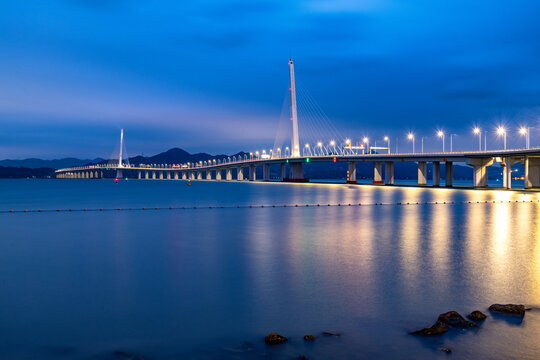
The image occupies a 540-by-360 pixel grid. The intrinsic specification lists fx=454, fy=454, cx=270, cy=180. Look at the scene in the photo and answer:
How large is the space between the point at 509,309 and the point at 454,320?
1623mm

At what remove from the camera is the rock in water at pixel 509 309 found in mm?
10266

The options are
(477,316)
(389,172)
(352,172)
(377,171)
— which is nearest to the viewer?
(477,316)

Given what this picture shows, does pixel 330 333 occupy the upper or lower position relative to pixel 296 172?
lower

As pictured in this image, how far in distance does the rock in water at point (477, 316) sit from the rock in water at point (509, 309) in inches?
25.0

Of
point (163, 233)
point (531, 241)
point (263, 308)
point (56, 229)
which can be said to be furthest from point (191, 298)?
point (56, 229)

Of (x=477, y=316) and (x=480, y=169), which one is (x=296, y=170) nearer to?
(x=480, y=169)

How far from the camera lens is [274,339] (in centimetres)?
896

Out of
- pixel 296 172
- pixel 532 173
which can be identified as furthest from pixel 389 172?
pixel 532 173

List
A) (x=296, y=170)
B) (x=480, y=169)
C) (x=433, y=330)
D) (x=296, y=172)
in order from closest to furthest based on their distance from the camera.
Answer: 1. (x=433, y=330)
2. (x=480, y=169)
3. (x=296, y=170)
4. (x=296, y=172)

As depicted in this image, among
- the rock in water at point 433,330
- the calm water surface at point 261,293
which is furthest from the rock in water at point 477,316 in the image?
the rock in water at point 433,330

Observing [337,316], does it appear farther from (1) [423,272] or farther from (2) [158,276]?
(2) [158,276]

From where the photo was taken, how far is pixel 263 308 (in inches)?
443

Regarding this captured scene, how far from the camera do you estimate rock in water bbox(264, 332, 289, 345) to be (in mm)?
8933

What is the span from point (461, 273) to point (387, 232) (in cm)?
1152
